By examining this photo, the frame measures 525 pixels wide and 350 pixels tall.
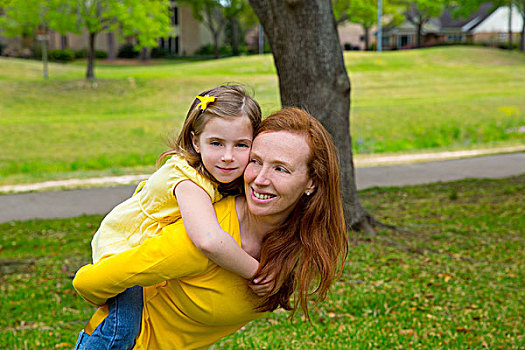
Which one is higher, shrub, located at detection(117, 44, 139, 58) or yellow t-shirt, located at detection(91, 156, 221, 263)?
shrub, located at detection(117, 44, 139, 58)

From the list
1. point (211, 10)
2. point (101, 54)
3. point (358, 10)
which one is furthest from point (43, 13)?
point (211, 10)

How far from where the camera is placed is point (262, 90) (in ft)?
98.8

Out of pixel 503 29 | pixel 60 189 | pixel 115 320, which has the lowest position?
pixel 60 189

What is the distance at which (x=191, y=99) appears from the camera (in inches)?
1139

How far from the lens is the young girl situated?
2257 millimetres

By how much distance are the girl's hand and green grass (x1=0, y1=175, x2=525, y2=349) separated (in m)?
2.38

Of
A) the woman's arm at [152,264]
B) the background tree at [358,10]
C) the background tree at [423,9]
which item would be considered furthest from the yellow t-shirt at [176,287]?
the background tree at [423,9]

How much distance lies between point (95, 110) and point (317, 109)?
21.9 m

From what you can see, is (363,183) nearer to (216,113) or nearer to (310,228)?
(310,228)

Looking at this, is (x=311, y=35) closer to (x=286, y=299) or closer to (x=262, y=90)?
(x=286, y=299)

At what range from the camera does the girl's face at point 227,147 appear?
2352 millimetres

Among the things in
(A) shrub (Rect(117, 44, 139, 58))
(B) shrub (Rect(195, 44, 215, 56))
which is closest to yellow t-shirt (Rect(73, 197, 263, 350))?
(A) shrub (Rect(117, 44, 139, 58))

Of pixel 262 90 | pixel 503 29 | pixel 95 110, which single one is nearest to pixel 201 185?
pixel 95 110

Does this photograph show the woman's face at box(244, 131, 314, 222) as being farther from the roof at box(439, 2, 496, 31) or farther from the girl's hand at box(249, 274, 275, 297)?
the roof at box(439, 2, 496, 31)
